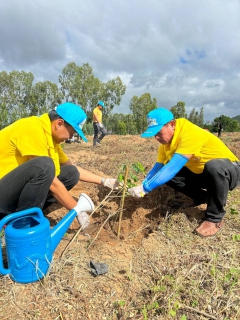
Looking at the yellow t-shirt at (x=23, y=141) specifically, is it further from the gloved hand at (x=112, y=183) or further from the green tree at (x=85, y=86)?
the green tree at (x=85, y=86)

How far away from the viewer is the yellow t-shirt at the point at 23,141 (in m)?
1.78

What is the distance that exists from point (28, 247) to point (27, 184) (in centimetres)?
53

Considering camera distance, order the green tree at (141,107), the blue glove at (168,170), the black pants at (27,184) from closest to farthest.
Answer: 1. the black pants at (27,184)
2. the blue glove at (168,170)
3. the green tree at (141,107)

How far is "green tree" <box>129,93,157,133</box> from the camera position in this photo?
3003 centimetres

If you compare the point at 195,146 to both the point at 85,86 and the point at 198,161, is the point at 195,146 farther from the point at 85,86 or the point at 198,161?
the point at 85,86

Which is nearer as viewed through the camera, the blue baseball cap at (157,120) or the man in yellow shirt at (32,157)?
the man in yellow shirt at (32,157)

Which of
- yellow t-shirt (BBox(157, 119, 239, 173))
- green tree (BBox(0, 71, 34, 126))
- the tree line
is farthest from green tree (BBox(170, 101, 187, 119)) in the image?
yellow t-shirt (BBox(157, 119, 239, 173))

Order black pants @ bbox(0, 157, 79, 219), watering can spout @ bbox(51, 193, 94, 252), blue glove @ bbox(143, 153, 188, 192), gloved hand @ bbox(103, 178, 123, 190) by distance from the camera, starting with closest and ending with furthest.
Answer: watering can spout @ bbox(51, 193, 94, 252)
black pants @ bbox(0, 157, 79, 219)
blue glove @ bbox(143, 153, 188, 192)
gloved hand @ bbox(103, 178, 123, 190)

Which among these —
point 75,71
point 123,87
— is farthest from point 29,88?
point 123,87

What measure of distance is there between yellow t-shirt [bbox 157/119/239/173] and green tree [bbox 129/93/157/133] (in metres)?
28.2

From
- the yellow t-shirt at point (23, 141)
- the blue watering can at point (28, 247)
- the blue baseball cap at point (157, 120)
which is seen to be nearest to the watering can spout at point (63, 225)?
the blue watering can at point (28, 247)

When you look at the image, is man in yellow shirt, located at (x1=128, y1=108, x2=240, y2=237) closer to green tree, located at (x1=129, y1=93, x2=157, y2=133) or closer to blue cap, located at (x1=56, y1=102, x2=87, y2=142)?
blue cap, located at (x1=56, y1=102, x2=87, y2=142)

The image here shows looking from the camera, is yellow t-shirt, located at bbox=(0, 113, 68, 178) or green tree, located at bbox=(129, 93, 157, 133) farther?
green tree, located at bbox=(129, 93, 157, 133)

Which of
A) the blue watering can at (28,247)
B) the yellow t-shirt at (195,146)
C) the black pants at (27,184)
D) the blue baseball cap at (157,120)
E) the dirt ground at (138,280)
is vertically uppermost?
the blue baseball cap at (157,120)
